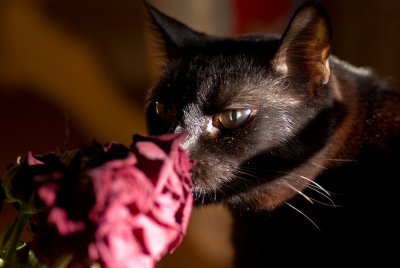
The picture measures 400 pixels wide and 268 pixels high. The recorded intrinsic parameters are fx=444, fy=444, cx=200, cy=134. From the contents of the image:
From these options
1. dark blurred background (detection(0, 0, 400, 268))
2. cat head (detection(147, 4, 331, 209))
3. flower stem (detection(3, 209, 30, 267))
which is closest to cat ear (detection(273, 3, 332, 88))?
cat head (detection(147, 4, 331, 209))

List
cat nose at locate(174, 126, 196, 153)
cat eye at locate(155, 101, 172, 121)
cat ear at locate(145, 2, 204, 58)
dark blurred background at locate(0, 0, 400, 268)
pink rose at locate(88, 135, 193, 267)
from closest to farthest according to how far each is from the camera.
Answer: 1. pink rose at locate(88, 135, 193, 267)
2. cat nose at locate(174, 126, 196, 153)
3. cat eye at locate(155, 101, 172, 121)
4. cat ear at locate(145, 2, 204, 58)
5. dark blurred background at locate(0, 0, 400, 268)

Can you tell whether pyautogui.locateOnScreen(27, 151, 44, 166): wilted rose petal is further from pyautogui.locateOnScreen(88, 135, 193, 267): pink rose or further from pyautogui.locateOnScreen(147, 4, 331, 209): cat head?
pyautogui.locateOnScreen(147, 4, 331, 209): cat head

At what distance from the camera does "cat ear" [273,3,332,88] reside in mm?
630

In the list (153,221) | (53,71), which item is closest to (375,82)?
(153,221)

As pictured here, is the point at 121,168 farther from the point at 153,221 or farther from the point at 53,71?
the point at 53,71

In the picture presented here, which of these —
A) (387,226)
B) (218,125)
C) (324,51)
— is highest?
(324,51)

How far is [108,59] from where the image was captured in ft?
4.49

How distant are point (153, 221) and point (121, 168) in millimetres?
45

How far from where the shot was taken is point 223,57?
714 mm

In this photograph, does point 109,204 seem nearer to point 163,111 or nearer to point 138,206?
point 138,206

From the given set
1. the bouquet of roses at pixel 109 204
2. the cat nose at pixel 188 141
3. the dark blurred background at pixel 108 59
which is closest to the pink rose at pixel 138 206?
the bouquet of roses at pixel 109 204

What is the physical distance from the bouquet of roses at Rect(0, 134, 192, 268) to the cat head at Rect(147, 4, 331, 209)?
0.27 metres

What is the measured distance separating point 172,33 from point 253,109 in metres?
0.27

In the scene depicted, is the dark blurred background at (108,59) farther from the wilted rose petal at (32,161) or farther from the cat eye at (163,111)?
the wilted rose petal at (32,161)
